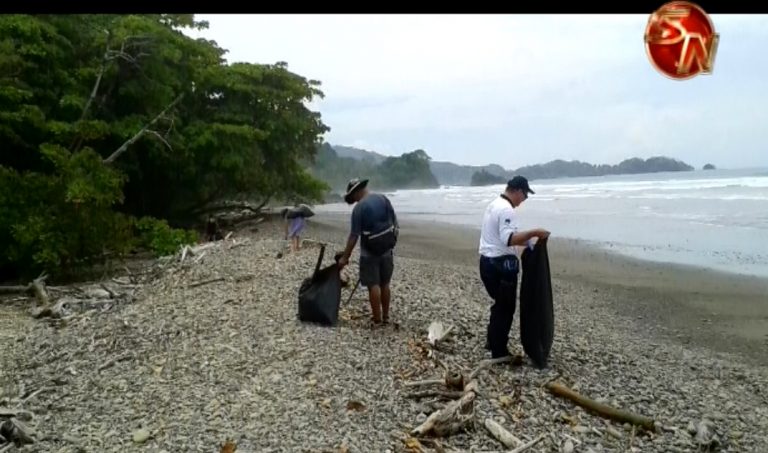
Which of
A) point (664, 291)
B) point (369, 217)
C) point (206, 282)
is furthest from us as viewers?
point (664, 291)

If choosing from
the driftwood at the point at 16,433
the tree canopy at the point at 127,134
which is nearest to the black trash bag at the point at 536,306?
the driftwood at the point at 16,433

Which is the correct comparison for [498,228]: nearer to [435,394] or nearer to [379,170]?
[435,394]

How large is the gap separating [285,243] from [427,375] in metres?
8.18

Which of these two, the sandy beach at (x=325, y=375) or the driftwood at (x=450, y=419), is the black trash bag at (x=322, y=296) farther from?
the driftwood at (x=450, y=419)

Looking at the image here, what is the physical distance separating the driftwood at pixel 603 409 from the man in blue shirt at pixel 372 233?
216 centimetres

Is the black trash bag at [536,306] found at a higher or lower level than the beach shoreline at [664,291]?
higher

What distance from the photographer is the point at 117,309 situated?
8.91m

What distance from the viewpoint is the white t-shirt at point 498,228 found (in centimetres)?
569

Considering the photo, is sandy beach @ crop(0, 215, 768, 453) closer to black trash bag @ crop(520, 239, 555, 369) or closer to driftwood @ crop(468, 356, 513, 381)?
driftwood @ crop(468, 356, 513, 381)

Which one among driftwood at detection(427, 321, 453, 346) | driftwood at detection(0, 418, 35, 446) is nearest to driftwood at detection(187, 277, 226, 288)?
driftwood at detection(427, 321, 453, 346)

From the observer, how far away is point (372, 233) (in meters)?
6.57

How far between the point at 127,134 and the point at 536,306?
12605 mm

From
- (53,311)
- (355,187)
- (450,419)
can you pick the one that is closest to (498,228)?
(355,187)

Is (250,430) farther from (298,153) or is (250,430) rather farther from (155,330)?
(298,153)
